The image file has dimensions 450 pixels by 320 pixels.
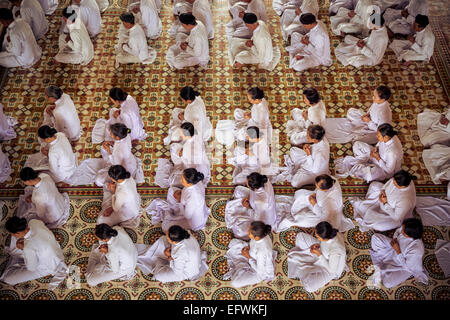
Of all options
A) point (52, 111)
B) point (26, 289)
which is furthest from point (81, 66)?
point (26, 289)

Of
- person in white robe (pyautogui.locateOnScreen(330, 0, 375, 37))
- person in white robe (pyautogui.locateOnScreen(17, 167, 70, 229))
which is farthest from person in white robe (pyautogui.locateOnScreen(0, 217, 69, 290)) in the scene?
person in white robe (pyautogui.locateOnScreen(330, 0, 375, 37))

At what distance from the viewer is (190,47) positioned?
838 centimetres

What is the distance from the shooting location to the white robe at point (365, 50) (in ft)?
26.6

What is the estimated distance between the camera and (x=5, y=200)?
671cm

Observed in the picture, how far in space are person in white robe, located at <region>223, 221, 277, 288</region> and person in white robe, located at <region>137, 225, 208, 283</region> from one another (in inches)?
17.4

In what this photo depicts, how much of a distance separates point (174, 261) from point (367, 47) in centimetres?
584

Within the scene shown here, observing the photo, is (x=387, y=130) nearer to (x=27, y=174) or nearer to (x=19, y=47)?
(x=27, y=174)

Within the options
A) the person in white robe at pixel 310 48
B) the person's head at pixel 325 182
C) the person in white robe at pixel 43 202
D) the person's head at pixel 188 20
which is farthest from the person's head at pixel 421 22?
the person in white robe at pixel 43 202

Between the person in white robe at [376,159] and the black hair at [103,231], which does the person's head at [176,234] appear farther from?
the person in white robe at [376,159]

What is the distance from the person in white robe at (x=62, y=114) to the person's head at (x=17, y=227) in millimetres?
2187

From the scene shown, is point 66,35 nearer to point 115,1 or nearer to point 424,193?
point 115,1

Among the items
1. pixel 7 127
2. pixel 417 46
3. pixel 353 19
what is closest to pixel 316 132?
pixel 417 46

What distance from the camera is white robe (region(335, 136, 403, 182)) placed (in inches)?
261

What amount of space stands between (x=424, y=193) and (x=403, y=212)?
0.95 meters
